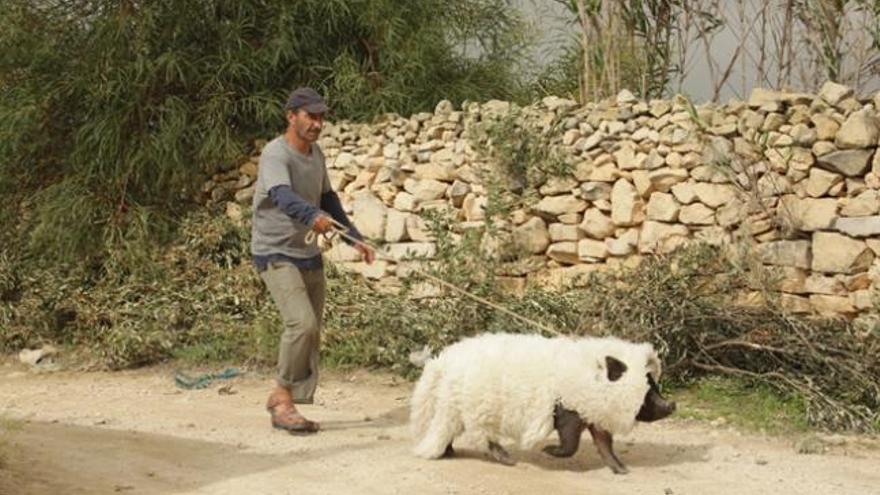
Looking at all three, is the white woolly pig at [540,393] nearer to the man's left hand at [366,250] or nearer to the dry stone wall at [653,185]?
the man's left hand at [366,250]

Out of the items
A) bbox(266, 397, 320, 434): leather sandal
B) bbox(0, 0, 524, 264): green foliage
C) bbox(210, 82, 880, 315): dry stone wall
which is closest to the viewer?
bbox(266, 397, 320, 434): leather sandal

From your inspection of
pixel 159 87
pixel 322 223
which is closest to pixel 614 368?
pixel 322 223

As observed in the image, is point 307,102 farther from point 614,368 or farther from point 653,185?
point 653,185

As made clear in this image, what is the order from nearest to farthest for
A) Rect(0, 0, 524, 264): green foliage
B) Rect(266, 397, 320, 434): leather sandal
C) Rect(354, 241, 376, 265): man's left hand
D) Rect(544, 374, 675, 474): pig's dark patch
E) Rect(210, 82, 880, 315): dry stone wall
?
Rect(544, 374, 675, 474): pig's dark patch < Rect(354, 241, 376, 265): man's left hand < Rect(266, 397, 320, 434): leather sandal < Rect(210, 82, 880, 315): dry stone wall < Rect(0, 0, 524, 264): green foliage

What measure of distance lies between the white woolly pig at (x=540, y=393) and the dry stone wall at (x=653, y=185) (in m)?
2.86

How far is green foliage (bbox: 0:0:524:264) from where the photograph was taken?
1112 centimetres

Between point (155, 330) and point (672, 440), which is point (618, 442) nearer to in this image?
point (672, 440)

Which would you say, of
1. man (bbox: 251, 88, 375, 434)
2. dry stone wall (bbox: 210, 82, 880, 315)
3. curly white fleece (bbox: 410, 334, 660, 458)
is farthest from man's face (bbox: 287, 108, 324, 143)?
dry stone wall (bbox: 210, 82, 880, 315)

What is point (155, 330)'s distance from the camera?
10.1 meters

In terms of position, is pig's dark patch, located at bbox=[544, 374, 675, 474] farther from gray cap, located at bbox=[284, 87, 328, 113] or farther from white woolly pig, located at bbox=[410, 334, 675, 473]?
gray cap, located at bbox=[284, 87, 328, 113]

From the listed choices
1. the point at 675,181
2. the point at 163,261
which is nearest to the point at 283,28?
the point at 163,261

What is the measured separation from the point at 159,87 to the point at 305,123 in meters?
5.17

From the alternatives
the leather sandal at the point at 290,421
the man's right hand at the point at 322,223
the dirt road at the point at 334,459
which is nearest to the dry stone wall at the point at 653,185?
the dirt road at the point at 334,459

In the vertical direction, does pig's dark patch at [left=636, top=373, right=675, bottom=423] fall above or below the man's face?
below
